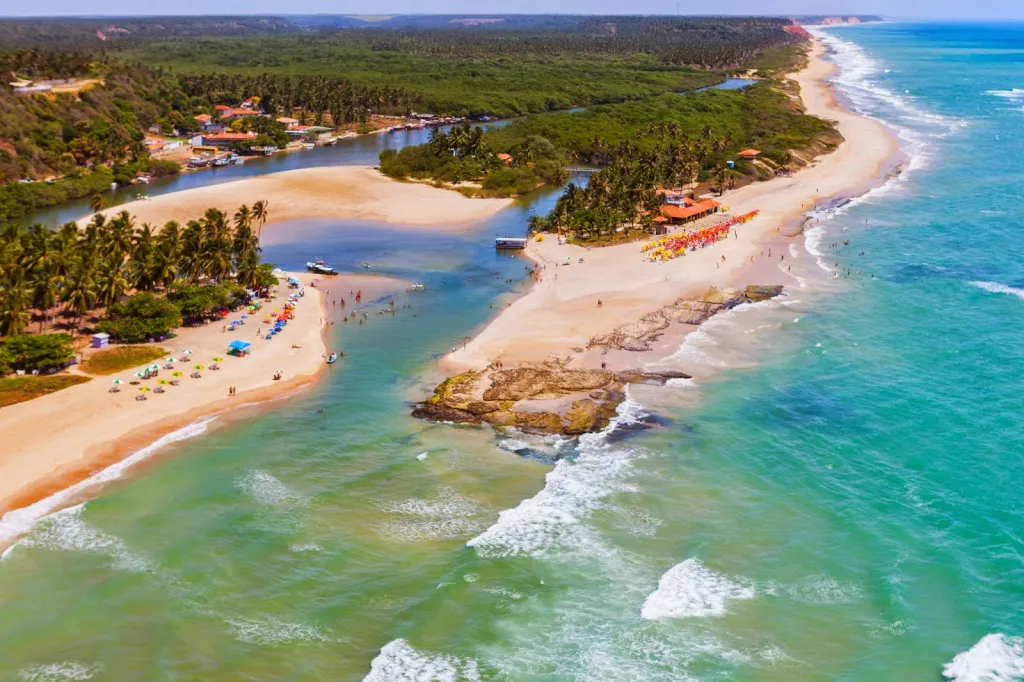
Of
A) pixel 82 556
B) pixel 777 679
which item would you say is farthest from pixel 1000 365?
pixel 82 556

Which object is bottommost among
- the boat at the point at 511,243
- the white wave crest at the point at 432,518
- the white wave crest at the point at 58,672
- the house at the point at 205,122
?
the white wave crest at the point at 58,672

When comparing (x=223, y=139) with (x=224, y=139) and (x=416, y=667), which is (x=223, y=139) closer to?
(x=224, y=139)

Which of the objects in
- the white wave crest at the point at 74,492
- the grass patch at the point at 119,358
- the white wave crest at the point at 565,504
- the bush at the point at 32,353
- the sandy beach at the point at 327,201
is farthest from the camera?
the sandy beach at the point at 327,201

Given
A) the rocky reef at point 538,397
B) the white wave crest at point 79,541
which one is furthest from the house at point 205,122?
the white wave crest at point 79,541

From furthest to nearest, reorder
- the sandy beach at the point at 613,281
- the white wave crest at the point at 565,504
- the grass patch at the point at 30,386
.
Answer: the sandy beach at the point at 613,281, the grass patch at the point at 30,386, the white wave crest at the point at 565,504

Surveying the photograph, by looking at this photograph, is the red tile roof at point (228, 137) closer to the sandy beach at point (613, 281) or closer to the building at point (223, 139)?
the building at point (223, 139)

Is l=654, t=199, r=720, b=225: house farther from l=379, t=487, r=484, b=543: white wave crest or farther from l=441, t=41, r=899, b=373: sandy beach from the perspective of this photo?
l=379, t=487, r=484, b=543: white wave crest
